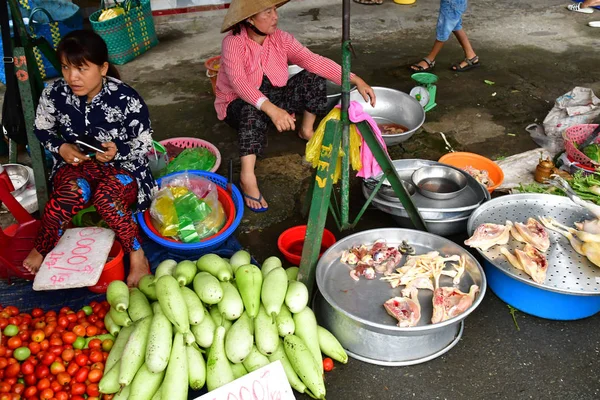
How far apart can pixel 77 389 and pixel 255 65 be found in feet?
7.18

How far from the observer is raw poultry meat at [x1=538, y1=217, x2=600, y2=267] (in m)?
2.36

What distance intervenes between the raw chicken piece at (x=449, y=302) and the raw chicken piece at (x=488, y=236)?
9.9 inches

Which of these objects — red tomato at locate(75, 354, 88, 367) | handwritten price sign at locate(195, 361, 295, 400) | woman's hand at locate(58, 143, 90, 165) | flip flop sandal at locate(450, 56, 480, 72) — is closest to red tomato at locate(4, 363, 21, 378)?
red tomato at locate(75, 354, 88, 367)

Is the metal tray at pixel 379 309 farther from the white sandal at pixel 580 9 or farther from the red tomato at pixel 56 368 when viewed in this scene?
the white sandal at pixel 580 9

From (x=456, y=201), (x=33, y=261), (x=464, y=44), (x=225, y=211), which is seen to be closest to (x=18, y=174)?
(x=33, y=261)

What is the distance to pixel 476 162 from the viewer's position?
11.4ft

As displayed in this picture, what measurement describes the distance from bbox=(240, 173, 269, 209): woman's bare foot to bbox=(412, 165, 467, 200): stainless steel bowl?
104 centimetres

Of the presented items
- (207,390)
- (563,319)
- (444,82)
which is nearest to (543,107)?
(444,82)

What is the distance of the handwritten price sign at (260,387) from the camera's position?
6.29 feet

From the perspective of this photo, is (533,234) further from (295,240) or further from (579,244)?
(295,240)

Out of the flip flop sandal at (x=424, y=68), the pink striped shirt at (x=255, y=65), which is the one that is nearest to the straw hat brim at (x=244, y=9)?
the pink striped shirt at (x=255, y=65)

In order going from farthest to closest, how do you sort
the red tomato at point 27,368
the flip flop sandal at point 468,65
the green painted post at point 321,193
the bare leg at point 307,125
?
1. the flip flop sandal at point 468,65
2. the bare leg at point 307,125
3. the green painted post at point 321,193
4. the red tomato at point 27,368

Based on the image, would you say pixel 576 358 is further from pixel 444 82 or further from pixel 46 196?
pixel 444 82

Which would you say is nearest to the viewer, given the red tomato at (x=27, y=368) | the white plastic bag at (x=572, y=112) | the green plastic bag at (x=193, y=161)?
the red tomato at (x=27, y=368)
